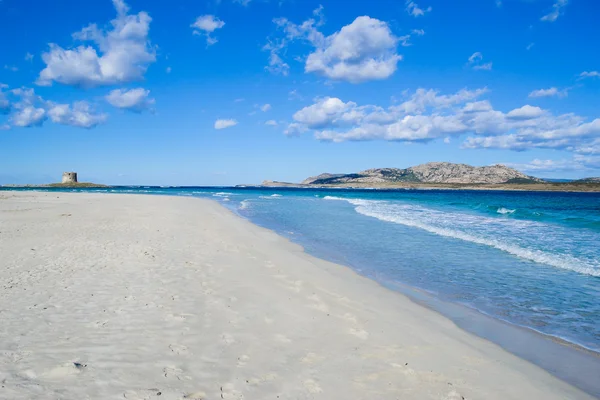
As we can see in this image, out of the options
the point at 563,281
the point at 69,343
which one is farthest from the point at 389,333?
the point at 563,281

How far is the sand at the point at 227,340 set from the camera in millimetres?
4059

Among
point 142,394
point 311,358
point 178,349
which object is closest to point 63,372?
point 142,394

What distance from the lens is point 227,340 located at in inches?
209

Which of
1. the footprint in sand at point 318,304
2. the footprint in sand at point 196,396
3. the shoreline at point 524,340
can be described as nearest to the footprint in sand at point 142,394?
the footprint in sand at point 196,396

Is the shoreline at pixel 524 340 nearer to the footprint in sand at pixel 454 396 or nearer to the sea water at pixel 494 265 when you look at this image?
the sea water at pixel 494 265

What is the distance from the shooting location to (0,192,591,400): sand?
4059mm

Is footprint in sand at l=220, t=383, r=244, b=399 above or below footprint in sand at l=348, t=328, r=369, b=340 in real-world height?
above

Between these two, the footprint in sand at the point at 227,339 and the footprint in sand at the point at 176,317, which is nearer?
the footprint in sand at the point at 227,339

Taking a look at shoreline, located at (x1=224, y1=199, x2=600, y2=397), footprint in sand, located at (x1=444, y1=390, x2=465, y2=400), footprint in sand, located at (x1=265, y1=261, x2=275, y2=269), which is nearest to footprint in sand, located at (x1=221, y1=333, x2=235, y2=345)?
footprint in sand, located at (x1=444, y1=390, x2=465, y2=400)

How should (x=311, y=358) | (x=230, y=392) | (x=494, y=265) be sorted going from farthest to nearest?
(x=494, y=265) → (x=311, y=358) → (x=230, y=392)

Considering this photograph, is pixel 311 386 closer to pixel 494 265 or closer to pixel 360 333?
pixel 360 333

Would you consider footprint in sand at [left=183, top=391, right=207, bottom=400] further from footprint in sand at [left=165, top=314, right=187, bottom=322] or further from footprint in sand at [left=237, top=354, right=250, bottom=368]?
footprint in sand at [left=165, top=314, right=187, bottom=322]

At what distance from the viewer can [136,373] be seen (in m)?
4.18

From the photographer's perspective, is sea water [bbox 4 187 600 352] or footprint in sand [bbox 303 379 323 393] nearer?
footprint in sand [bbox 303 379 323 393]
